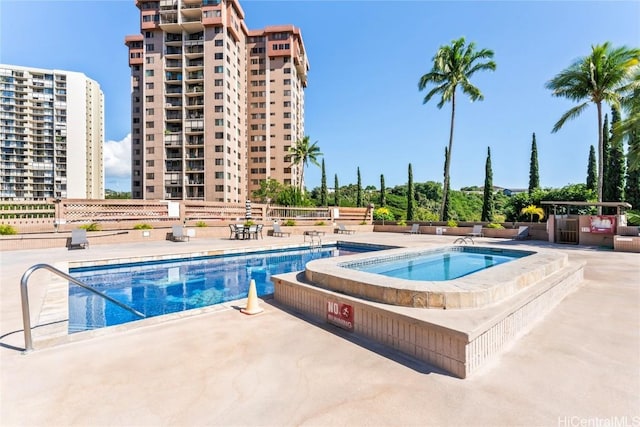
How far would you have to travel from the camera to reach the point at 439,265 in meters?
9.15

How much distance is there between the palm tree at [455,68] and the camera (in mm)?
21516

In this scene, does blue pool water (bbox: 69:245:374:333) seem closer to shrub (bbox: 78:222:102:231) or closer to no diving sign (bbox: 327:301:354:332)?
no diving sign (bbox: 327:301:354:332)

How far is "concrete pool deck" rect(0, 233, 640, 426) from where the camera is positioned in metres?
2.35

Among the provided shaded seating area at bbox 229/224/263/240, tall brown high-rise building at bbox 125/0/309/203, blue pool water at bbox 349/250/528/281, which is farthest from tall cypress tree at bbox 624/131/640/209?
tall brown high-rise building at bbox 125/0/309/203

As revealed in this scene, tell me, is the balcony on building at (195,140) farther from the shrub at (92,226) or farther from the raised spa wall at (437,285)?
the raised spa wall at (437,285)

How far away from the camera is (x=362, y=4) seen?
1380cm

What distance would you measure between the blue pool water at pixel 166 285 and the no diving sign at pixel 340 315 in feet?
10.4

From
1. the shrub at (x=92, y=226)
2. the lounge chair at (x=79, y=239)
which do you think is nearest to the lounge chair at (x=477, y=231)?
the lounge chair at (x=79, y=239)

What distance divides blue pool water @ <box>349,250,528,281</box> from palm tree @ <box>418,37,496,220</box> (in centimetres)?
1274

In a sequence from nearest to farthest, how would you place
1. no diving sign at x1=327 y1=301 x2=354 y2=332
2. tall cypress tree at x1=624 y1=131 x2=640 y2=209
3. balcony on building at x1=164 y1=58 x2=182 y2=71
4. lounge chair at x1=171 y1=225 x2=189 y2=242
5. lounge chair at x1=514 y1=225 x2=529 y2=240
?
no diving sign at x1=327 y1=301 x2=354 y2=332 → lounge chair at x1=171 y1=225 x2=189 y2=242 → lounge chair at x1=514 y1=225 x2=529 y2=240 → tall cypress tree at x1=624 y1=131 x2=640 y2=209 → balcony on building at x1=164 y1=58 x2=182 y2=71

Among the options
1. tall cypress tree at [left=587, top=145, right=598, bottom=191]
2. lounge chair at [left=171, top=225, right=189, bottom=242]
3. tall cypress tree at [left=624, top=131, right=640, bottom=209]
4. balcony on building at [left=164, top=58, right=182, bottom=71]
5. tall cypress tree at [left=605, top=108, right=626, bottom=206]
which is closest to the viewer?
lounge chair at [left=171, top=225, right=189, bottom=242]

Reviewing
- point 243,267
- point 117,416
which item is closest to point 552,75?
point 243,267

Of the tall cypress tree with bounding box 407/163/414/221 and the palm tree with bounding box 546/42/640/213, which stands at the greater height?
the palm tree with bounding box 546/42/640/213

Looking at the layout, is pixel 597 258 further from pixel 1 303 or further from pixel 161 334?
pixel 1 303
